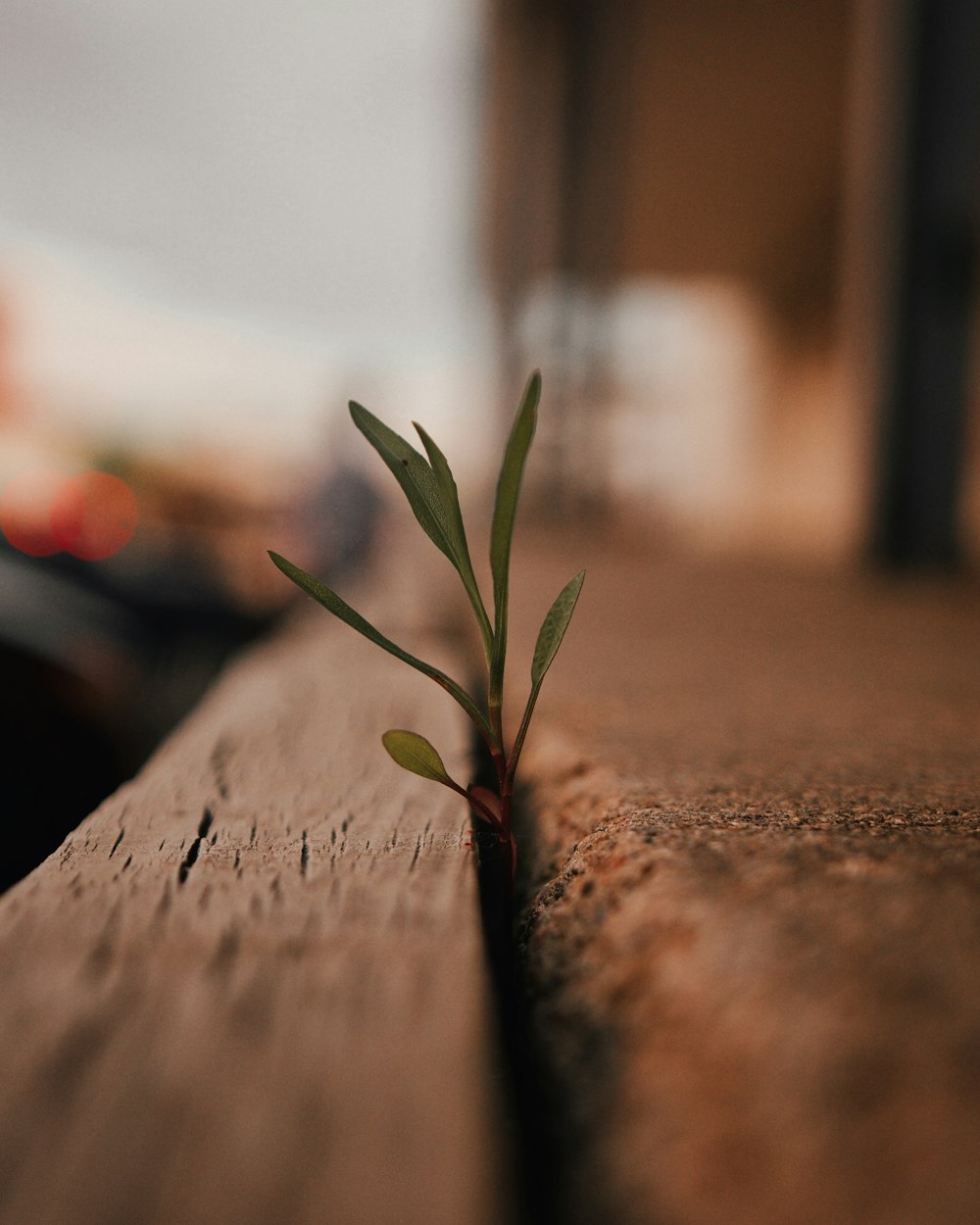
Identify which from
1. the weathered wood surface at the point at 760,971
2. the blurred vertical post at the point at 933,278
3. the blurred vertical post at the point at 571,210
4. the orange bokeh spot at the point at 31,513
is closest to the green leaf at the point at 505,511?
the weathered wood surface at the point at 760,971

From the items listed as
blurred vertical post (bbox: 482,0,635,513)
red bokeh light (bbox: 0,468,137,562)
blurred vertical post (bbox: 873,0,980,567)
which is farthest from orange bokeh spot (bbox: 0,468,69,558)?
blurred vertical post (bbox: 482,0,635,513)

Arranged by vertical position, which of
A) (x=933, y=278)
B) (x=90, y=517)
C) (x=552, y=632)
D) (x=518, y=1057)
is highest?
(x=933, y=278)

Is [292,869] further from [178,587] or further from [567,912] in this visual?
[178,587]

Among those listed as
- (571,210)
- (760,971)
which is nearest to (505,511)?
(760,971)

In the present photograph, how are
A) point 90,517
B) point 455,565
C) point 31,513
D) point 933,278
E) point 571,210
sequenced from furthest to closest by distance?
point 571,210
point 90,517
point 31,513
point 933,278
point 455,565

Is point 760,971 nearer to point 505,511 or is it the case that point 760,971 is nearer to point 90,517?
point 505,511

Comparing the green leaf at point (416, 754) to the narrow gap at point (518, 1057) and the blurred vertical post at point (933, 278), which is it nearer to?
the narrow gap at point (518, 1057)
